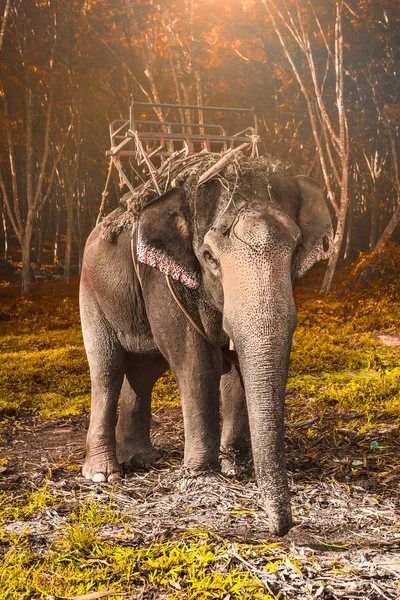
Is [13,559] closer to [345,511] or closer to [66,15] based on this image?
[345,511]

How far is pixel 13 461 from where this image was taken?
6.03 meters

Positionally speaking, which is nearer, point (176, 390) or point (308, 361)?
point (176, 390)

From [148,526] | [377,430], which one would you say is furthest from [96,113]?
[148,526]

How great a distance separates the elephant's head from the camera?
11.5 ft

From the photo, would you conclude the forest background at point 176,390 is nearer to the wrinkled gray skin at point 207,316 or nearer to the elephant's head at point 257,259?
the wrinkled gray skin at point 207,316

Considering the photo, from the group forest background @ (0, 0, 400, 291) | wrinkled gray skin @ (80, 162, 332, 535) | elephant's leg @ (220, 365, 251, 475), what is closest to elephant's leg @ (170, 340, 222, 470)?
wrinkled gray skin @ (80, 162, 332, 535)

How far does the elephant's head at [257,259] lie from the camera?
3.52 m

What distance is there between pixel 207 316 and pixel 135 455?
1.74 metres

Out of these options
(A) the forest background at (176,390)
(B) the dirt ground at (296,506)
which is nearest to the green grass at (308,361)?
(A) the forest background at (176,390)

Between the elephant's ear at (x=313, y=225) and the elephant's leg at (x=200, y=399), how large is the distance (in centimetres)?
93

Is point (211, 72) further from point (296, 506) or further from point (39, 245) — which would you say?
point (296, 506)

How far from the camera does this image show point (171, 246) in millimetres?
4344

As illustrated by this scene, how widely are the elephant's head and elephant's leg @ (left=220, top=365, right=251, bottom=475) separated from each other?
1.14m

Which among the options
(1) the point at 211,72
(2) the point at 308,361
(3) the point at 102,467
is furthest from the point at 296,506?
(1) the point at 211,72
